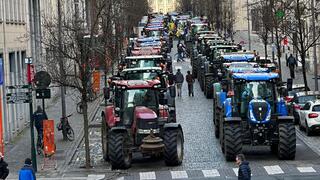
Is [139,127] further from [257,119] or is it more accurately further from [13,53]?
[13,53]

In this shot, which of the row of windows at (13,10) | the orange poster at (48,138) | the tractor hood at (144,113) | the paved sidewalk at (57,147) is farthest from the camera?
the row of windows at (13,10)

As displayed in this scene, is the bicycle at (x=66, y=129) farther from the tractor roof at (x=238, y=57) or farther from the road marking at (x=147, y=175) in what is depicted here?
the tractor roof at (x=238, y=57)

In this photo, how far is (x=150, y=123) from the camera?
91.2 ft

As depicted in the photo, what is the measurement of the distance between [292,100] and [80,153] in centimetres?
1128

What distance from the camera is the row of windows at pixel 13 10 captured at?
37.8 m

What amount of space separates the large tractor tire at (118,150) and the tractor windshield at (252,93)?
442cm

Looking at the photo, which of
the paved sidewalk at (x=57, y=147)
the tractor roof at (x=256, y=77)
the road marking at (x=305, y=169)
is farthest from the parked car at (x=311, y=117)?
the paved sidewalk at (x=57, y=147)

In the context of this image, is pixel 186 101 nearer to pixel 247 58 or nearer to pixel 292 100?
pixel 247 58

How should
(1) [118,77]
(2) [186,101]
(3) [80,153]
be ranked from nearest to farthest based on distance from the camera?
1. (3) [80,153]
2. (1) [118,77]
3. (2) [186,101]

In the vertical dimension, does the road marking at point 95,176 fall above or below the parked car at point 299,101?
below

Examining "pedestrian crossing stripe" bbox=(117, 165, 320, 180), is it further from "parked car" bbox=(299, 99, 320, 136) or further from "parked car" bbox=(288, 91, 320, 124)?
"parked car" bbox=(288, 91, 320, 124)

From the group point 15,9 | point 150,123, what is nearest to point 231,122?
point 150,123

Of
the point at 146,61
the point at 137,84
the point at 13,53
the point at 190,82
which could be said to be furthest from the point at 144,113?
the point at 190,82

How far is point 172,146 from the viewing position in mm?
28031
